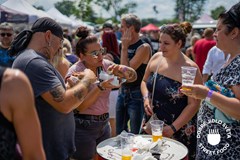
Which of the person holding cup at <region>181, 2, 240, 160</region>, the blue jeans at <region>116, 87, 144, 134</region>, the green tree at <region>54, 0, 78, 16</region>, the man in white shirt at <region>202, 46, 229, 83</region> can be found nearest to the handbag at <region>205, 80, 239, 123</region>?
the person holding cup at <region>181, 2, 240, 160</region>

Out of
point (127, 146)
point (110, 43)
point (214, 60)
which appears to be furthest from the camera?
point (214, 60)

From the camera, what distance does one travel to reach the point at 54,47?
7.23 feet

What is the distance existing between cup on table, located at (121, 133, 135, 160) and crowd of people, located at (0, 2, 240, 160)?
358 millimetres

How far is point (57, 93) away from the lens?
193 centimetres

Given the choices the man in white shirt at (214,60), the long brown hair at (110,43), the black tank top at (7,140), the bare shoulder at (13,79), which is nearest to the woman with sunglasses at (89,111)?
the long brown hair at (110,43)

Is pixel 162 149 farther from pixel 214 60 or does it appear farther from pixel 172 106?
pixel 214 60

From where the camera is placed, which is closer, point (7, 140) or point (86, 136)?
point (7, 140)

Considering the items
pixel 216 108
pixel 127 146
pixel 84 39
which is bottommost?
pixel 127 146

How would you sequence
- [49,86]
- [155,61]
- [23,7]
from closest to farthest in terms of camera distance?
[49,86]
[155,61]
[23,7]

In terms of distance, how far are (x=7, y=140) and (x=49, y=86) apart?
21.7 inches

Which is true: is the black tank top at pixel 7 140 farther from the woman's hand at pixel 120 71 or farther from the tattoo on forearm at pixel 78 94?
the woman's hand at pixel 120 71

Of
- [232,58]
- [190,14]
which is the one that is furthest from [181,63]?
[190,14]

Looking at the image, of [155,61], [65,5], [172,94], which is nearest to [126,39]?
[155,61]

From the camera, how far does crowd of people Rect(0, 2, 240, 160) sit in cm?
143
